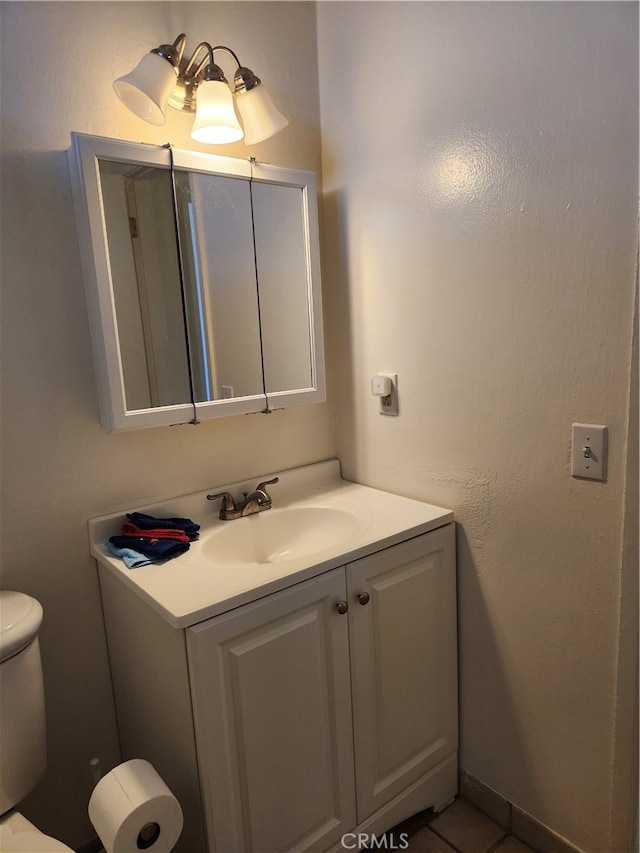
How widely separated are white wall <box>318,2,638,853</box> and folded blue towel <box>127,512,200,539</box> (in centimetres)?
62

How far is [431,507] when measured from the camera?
1.51m

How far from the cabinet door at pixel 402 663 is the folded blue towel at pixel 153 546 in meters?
0.42

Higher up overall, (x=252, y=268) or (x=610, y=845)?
(x=252, y=268)

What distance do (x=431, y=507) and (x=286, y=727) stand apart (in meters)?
0.68

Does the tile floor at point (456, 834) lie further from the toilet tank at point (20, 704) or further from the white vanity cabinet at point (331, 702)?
the toilet tank at point (20, 704)

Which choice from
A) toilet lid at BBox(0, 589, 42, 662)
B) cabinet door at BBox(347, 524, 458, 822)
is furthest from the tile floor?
toilet lid at BBox(0, 589, 42, 662)

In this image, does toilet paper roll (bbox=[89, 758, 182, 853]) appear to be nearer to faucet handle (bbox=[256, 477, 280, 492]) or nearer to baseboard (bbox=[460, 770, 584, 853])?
faucet handle (bbox=[256, 477, 280, 492])

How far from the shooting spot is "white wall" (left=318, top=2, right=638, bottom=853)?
1.09 metres

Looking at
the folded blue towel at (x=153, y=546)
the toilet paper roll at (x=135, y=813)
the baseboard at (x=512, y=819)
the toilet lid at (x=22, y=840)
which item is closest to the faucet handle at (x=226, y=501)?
the folded blue towel at (x=153, y=546)

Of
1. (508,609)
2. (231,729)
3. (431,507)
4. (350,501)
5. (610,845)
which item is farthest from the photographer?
(350,501)

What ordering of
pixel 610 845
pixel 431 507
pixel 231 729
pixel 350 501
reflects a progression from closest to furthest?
1. pixel 231 729
2. pixel 610 845
3. pixel 431 507
4. pixel 350 501

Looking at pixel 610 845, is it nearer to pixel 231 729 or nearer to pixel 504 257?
pixel 231 729

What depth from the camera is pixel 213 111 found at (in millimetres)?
1313

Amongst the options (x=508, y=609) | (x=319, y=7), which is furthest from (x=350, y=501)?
(x=319, y=7)
